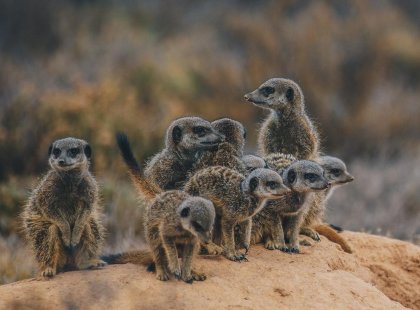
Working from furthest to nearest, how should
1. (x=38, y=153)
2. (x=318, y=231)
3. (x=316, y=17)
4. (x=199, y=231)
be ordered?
(x=316, y=17) < (x=38, y=153) < (x=318, y=231) < (x=199, y=231)

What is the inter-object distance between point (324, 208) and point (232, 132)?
1.02 meters

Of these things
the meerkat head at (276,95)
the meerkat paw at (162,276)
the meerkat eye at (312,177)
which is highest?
the meerkat head at (276,95)

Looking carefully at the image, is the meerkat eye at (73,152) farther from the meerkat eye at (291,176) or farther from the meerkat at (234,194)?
the meerkat eye at (291,176)

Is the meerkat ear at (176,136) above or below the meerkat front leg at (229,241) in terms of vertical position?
above

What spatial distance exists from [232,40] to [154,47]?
2.22 metres

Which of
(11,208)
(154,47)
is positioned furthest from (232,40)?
(11,208)

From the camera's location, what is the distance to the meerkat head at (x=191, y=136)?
5391 mm

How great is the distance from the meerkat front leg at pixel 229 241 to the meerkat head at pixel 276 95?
1579 millimetres

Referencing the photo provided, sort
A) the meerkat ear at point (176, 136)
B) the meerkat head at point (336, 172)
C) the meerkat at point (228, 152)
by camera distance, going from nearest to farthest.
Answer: the meerkat at point (228, 152) < the meerkat ear at point (176, 136) < the meerkat head at point (336, 172)

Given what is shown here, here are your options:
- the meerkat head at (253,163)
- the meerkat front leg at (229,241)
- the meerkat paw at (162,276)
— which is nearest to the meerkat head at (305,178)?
the meerkat head at (253,163)

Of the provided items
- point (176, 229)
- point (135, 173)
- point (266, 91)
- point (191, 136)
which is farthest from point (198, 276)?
point (266, 91)

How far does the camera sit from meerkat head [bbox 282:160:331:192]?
523 cm

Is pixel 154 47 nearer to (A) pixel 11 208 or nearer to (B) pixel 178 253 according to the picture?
(A) pixel 11 208

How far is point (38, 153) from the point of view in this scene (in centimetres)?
1155
